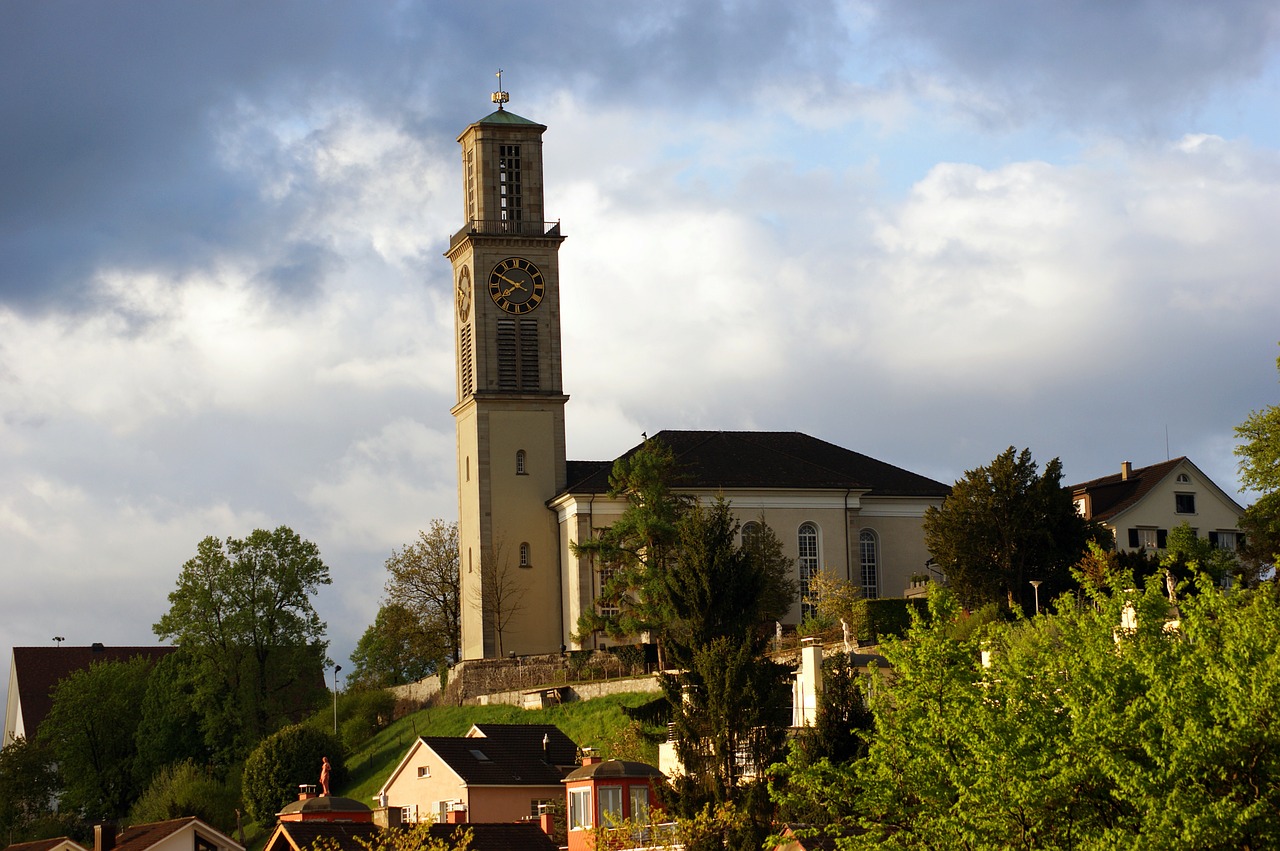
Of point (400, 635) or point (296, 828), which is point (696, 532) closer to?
point (296, 828)

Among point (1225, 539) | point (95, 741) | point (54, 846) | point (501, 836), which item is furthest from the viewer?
point (95, 741)

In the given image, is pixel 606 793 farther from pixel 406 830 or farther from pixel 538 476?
pixel 538 476

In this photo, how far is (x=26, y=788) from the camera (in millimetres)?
88062

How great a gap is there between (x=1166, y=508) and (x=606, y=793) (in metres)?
40.3

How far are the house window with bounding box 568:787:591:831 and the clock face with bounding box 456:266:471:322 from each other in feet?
124

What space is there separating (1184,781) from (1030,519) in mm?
36107

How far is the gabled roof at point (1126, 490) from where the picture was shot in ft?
273

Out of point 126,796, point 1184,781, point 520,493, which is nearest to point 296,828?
point 1184,781

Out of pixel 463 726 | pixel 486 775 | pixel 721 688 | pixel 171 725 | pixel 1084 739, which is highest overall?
pixel 171 725

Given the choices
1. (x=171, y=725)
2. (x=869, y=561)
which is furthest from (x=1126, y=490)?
(x=171, y=725)

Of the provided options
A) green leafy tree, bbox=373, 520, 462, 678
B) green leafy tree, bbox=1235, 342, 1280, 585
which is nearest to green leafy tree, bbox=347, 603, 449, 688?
green leafy tree, bbox=373, 520, 462, 678

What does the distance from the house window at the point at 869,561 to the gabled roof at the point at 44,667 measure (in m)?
41.6

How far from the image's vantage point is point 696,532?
51.5 metres

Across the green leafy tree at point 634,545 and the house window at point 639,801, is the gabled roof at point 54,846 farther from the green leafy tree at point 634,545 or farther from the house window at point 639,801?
the green leafy tree at point 634,545
